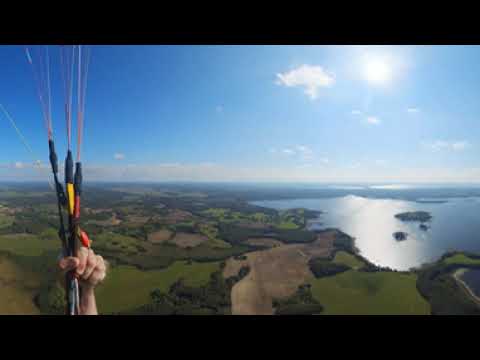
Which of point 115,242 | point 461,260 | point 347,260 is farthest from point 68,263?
point 461,260

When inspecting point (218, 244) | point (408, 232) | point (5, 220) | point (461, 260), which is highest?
point (5, 220)

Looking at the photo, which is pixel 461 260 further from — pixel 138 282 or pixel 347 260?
pixel 138 282

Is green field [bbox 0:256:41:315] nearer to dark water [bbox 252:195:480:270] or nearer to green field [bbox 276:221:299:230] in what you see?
green field [bbox 276:221:299:230]

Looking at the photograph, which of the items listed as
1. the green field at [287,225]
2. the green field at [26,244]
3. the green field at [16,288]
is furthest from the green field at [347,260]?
the green field at [26,244]

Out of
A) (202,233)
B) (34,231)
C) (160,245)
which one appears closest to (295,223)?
(202,233)

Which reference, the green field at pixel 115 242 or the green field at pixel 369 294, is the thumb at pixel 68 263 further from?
the green field at pixel 115 242

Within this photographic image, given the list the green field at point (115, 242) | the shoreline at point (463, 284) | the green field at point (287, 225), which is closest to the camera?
the shoreline at point (463, 284)
